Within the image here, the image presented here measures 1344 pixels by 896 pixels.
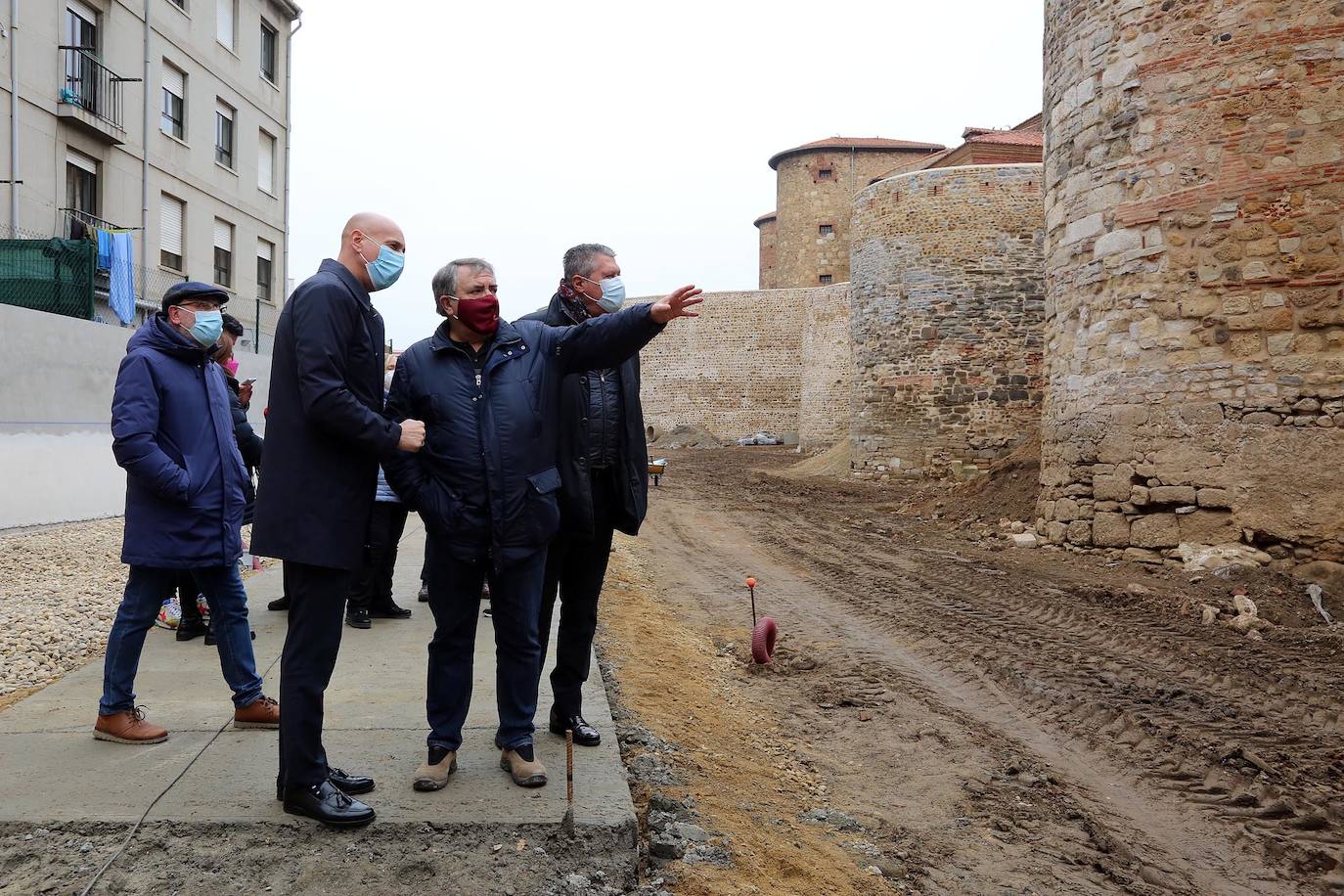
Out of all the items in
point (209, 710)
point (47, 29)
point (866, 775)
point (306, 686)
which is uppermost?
point (47, 29)

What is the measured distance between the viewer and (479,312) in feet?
10.3

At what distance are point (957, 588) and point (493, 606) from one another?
5.90 m

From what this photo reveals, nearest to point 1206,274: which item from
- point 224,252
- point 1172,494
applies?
point 1172,494

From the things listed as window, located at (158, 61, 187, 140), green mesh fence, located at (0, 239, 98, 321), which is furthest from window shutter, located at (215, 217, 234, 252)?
green mesh fence, located at (0, 239, 98, 321)

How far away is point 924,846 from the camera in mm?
3490

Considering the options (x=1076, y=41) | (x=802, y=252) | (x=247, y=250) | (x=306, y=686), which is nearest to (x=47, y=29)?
(x=247, y=250)

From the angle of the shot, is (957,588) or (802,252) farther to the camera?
(802,252)

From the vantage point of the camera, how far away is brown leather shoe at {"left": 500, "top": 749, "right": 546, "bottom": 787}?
3.06 meters

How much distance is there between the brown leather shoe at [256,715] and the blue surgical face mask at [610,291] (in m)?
1.89

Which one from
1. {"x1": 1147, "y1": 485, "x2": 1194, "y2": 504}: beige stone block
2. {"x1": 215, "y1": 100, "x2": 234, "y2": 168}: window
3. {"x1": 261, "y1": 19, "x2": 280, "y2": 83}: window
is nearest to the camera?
{"x1": 1147, "y1": 485, "x2": 1194, "y2": 504}: beige stone block

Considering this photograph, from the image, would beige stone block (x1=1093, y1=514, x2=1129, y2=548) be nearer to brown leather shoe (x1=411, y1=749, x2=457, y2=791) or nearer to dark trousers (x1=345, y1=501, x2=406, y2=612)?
dark trousers (x1=345, y1=501, x2=406, y2=612)

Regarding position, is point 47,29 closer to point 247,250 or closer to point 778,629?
point 247,250

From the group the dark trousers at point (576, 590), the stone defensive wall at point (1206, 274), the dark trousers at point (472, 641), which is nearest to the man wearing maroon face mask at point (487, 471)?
the dark trousers at point (472, 641)

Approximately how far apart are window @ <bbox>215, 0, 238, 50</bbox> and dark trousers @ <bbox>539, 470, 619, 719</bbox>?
817 inches
